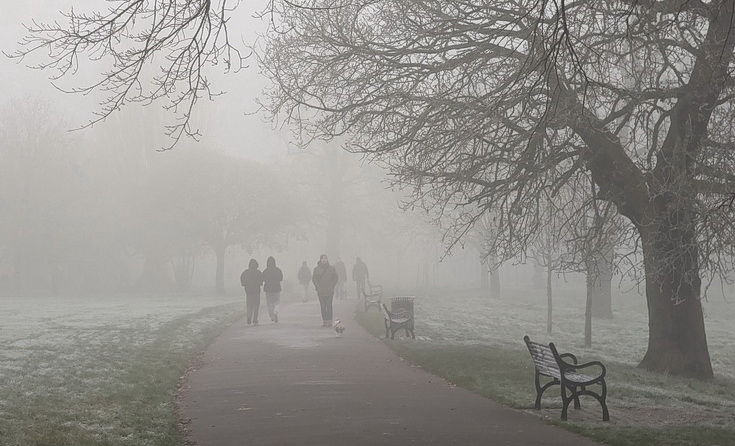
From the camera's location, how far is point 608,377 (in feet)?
48.8

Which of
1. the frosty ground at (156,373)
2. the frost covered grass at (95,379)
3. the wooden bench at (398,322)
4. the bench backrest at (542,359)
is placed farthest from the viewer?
the wooden bench at (398,322)

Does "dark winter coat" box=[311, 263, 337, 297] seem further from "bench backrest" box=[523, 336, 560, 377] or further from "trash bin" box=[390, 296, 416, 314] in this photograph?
"bench backrest" box=[523, 336, 560, 377]

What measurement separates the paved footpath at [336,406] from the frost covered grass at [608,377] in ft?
1.63

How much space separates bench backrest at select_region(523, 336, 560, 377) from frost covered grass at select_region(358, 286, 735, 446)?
0.51 meters

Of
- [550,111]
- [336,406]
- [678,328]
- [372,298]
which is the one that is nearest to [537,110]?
[550,111]

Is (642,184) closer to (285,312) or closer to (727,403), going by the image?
(727,403)

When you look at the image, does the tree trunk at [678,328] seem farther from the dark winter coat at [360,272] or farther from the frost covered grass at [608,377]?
the dark winter coat at [360,272]

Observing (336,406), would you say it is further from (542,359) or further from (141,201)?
(141,201)

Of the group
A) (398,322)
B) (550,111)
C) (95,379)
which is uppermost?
(550,111)

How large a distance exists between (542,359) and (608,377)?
387cm

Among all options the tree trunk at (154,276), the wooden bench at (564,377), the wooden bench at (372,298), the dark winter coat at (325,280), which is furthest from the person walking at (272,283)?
the tree trunk at (154,276)

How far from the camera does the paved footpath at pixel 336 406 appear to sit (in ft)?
29.3

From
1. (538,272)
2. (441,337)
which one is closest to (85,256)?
(538,272)

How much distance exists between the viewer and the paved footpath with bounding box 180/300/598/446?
8922 mm
